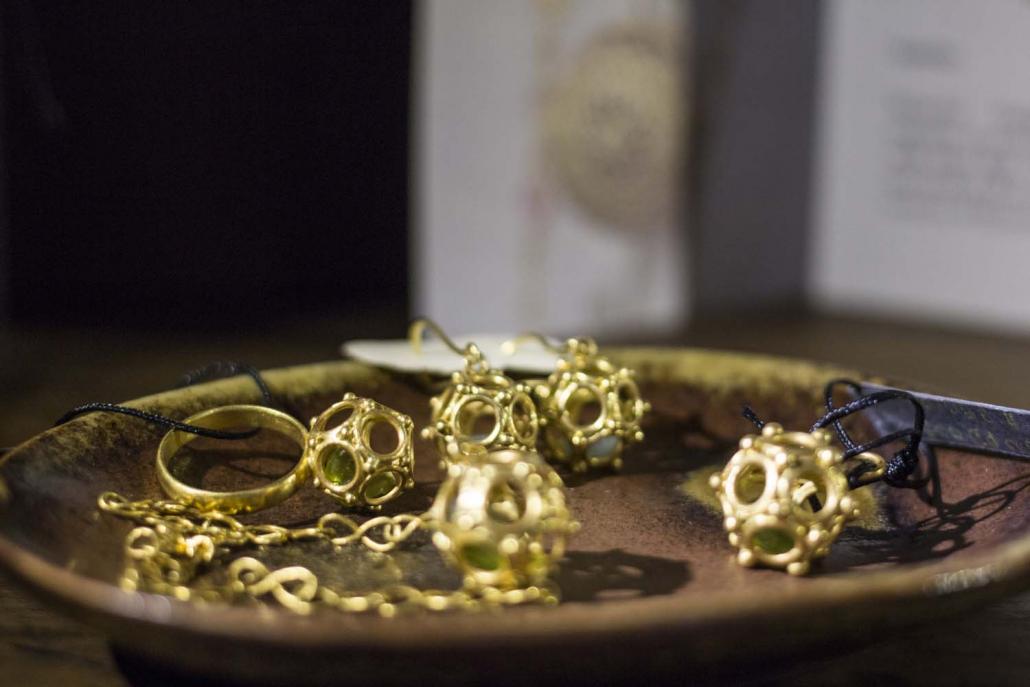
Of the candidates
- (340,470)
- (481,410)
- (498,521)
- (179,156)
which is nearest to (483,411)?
(481,410)

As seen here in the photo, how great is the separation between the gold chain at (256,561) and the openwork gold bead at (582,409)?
0.44 feet

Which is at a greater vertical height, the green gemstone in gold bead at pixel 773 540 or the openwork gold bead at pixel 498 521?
the openwork gold bead at pixel 498 521

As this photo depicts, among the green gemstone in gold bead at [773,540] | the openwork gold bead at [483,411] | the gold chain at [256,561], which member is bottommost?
the gold chain at [256,561]

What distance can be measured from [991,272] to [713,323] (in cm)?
41

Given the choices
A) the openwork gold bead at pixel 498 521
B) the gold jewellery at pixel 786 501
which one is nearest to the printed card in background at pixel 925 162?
the gold jewellery at pixel 786 501

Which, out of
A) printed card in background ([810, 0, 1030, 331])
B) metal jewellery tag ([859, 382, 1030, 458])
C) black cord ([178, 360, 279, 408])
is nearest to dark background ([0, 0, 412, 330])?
printed card in background ([810, 0, 1030, 331])

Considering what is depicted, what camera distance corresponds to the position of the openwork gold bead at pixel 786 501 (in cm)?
62

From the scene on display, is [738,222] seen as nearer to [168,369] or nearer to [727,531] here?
[168,369]

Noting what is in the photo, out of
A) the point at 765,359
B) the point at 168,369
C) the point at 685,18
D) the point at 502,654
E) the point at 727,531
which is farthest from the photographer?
the point at 685,18

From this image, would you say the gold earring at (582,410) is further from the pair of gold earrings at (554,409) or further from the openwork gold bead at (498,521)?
the openwork gold bead at (498,521)

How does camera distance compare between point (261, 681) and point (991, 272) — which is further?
point (991, 272)

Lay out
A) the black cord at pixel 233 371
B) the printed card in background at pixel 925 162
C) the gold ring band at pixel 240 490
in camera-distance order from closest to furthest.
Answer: the gold ring band at pixel 240 490 → the black cord at pixel 233 371 → the printed card in background at pixel 925 162

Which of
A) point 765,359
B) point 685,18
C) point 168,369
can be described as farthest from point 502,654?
point 685,18

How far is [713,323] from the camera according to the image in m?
1.89
